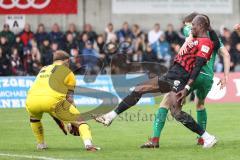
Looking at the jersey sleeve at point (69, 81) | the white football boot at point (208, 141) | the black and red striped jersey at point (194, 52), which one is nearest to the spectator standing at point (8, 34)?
the jersey sleeve at point (69, 81)

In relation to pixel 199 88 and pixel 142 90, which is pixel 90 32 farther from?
pixel 142 90

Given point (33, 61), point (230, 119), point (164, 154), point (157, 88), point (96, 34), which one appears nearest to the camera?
point (164, 154)

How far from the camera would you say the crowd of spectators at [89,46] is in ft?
96.2

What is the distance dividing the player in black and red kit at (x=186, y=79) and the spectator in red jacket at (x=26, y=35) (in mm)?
17019

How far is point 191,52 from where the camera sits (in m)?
13.5

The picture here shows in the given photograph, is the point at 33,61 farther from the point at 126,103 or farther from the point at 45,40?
the point at 126,103

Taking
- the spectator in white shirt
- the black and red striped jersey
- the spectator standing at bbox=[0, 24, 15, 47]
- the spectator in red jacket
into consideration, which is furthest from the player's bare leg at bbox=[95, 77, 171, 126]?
the spectator in white shirt

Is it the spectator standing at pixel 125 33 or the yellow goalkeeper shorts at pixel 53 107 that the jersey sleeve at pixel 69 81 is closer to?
the yellow goalkeeper shorts at pixel 53 107

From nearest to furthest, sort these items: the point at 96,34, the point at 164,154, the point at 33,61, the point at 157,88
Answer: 1. the point at 164,154
2. the point at 157,88
3. the point at 33,61
4. the point at 96,34

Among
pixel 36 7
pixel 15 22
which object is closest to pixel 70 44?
pixel 36 7

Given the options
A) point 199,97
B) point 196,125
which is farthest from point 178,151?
point 199,97

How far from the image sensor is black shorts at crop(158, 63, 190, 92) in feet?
43.6

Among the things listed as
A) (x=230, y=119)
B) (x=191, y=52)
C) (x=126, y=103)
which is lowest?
(x=230, y=119)

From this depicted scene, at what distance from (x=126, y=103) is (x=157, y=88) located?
2.02ft
